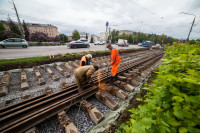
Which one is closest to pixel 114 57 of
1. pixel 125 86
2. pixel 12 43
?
pixel 125 86

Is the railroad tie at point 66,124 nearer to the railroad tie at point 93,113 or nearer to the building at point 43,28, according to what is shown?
the railroad tie at point 93,113

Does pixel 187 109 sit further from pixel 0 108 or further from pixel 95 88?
pixel 0 108

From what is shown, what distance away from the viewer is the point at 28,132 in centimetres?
196

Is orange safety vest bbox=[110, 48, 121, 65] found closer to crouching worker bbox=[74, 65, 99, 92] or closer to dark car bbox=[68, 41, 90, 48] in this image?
crouching worker bbox=[74, 65, 99, 92]

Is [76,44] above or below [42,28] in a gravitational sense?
below

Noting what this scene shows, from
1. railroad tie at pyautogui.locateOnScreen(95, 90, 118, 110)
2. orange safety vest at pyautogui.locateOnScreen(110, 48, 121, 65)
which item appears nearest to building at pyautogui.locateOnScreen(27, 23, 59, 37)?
orange safety vest at pyautogui.locateOnScreen(110, 48, 121, 65)

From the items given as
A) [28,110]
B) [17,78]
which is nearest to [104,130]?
[28,110]

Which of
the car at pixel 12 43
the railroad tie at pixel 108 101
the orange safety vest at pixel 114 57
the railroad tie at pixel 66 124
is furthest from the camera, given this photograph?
the car at pixel 12 43

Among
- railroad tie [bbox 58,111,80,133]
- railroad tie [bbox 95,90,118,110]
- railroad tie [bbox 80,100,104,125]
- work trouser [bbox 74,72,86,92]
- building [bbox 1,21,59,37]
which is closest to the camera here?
railroad tie [bbox 58,111,80,133]

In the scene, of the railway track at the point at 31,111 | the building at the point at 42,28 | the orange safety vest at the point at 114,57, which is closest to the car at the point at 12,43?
the railway track at the point at 31,111

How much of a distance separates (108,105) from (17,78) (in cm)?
503

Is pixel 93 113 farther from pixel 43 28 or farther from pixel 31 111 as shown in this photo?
pixel 43 28

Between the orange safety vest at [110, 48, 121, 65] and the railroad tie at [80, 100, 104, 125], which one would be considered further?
the orange safety vest at [110, 48, 121, 65]

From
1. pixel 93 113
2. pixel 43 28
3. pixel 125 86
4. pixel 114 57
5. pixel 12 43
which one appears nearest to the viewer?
pixel 93 113
